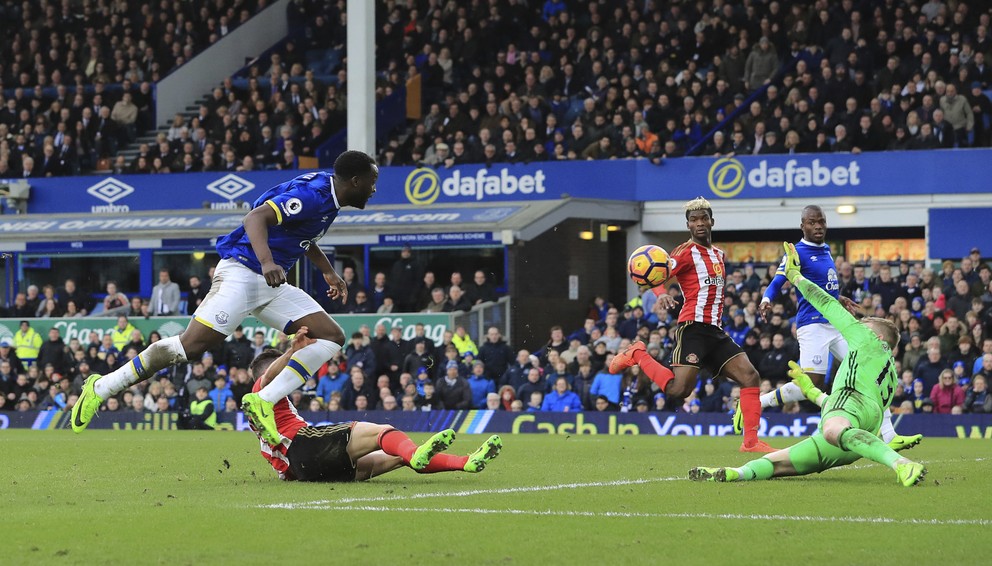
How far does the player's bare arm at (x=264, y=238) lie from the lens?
10.5 m

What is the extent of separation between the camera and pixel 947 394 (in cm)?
2019

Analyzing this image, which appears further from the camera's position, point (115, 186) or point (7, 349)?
point (115, 186)

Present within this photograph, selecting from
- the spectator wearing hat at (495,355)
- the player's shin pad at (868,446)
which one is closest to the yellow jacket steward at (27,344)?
the spectator wearing hat at (495,355)

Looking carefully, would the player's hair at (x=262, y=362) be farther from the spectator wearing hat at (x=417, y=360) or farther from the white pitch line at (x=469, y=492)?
the spectator wearing hat at (x=417, y=360)

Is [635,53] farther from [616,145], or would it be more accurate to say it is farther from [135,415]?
[135,415]

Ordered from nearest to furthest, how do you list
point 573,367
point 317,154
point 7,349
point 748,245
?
point 573,367 < point 7,349 < point 748,245 < point 317,154

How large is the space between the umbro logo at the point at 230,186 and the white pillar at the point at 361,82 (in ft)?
9.68

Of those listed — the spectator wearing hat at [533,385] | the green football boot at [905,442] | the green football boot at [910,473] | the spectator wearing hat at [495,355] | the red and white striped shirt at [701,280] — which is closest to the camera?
the green football boot at [910,473]

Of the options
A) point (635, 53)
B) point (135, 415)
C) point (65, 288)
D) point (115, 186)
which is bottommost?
point (135, 415)

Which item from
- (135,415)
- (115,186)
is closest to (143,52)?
(115,186)

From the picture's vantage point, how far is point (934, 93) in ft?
85.0

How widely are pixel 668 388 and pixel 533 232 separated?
45.1ft

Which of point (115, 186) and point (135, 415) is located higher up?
point (115, 186)

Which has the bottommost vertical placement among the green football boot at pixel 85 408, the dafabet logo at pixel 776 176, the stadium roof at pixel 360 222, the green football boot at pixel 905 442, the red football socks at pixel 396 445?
the green football boot at pixel 905 442
